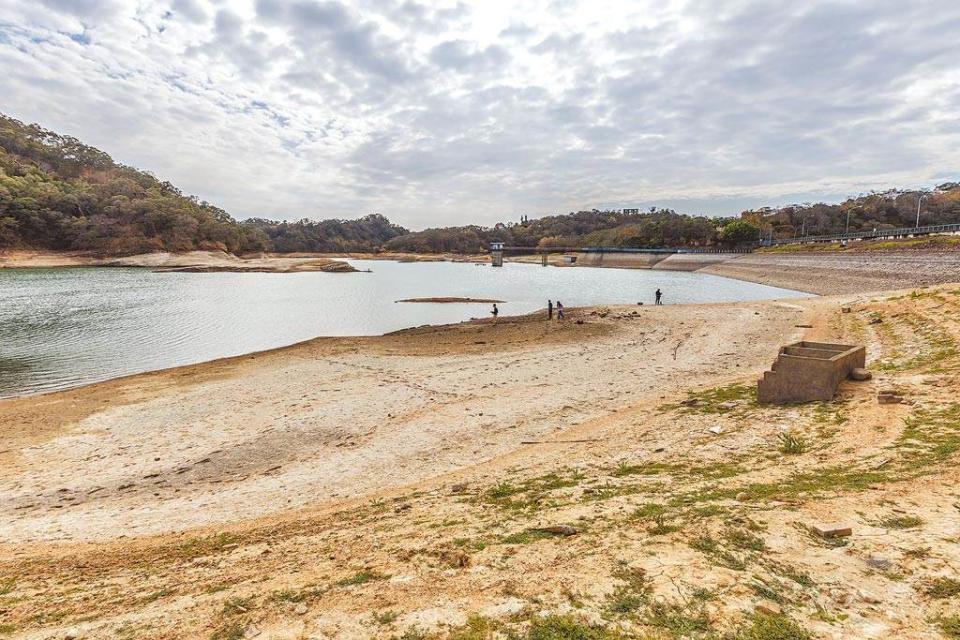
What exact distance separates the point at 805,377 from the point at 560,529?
8.46 meters

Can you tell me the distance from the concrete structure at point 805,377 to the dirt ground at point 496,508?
432 millimetres

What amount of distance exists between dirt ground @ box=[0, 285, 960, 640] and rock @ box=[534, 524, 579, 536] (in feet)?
0.10

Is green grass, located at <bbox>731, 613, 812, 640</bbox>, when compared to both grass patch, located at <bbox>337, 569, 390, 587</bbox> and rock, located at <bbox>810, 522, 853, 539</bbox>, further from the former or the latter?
grass patch, located at <bbox>337, 569, 390, 587</bbox>

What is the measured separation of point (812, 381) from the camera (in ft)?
34.6

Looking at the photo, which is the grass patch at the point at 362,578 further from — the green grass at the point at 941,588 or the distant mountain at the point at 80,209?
the distant mountain at the point at 80,209

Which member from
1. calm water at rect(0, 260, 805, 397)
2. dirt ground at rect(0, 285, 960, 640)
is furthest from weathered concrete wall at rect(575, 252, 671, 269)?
dirt ground at rect(0, 285, 960, 640)

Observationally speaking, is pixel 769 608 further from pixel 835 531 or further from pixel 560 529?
pixel 560 529

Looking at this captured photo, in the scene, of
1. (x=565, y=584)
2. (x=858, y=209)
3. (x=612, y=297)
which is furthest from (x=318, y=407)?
(x=858, y=209)

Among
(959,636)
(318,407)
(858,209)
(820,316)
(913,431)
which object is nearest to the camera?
(959,636)

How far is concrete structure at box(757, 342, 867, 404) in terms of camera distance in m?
10.5

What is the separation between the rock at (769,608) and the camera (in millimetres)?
3658

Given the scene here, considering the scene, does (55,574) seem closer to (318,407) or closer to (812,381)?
(318,407)

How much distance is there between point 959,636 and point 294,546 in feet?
23.1

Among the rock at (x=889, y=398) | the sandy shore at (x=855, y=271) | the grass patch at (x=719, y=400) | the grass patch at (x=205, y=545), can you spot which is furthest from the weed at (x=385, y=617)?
the sandy shore at (x=855, y=271)
